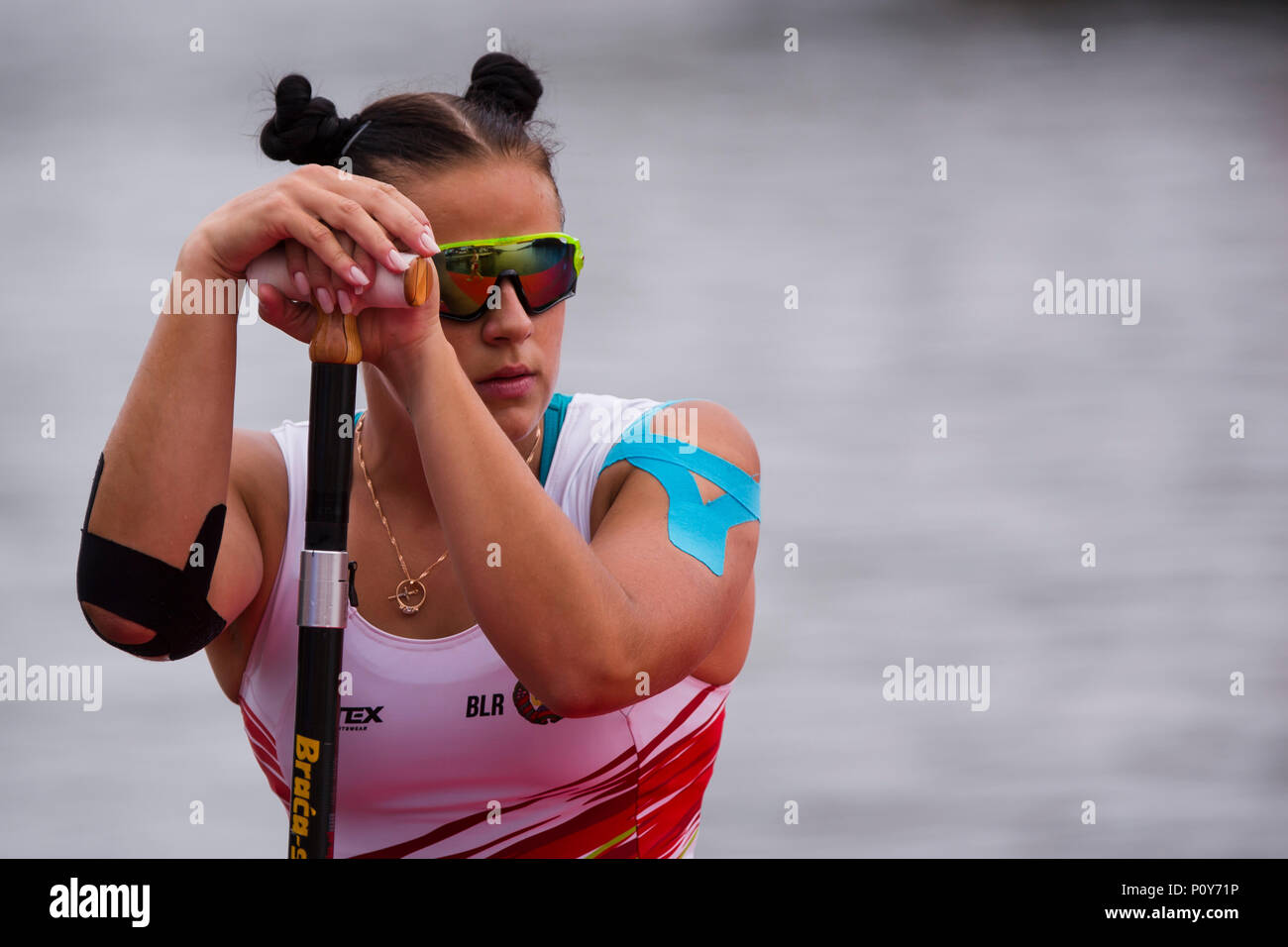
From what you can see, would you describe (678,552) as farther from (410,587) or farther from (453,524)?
(410,587)

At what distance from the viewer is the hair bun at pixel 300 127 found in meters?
1.43

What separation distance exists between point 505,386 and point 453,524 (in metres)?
0.31

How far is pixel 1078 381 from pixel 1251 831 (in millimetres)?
1805

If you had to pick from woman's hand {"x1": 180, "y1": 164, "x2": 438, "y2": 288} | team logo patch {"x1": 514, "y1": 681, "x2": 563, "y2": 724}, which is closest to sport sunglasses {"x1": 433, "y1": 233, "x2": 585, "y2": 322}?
woman's hand {"x1": 180, "y1": 164, "x2": 438, "y2": 288}

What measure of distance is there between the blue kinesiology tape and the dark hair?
1.09 ft

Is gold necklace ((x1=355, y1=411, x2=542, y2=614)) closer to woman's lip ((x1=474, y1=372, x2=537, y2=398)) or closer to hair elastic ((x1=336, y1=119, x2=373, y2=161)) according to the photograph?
woman's lip ((x1=474, y1=372, x2=537, y2=398))

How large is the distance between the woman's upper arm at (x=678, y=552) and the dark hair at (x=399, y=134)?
34cm

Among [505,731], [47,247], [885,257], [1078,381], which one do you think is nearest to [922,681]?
→ [1078,381]

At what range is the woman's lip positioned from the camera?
141 cm

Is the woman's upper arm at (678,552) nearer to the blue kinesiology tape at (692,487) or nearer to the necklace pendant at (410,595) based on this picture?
the blue kinesiology tape at (692,487)

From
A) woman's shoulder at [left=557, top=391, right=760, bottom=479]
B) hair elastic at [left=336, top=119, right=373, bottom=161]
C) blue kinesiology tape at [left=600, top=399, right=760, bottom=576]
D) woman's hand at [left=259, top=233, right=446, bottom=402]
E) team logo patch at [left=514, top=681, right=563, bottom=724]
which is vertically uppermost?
hair elastic at [left=336, top=119, right=373, bottom=161]

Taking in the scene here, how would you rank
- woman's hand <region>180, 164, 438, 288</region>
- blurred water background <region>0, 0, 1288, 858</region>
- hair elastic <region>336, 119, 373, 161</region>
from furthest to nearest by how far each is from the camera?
blurred water background <region>0, 0, 1288, 858</region> → hair elastic <region>336, 119, 373, 161</region> → woman's hand <region>180, 164, 438, 288</region>

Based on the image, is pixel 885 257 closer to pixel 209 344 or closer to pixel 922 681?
pixel 922 681
